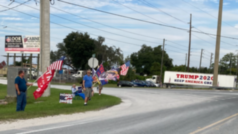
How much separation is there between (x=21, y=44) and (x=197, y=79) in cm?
3365

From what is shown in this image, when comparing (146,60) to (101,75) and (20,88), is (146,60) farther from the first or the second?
(20,88)

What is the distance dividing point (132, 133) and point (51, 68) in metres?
8.93

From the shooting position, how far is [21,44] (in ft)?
180

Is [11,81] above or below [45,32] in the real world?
below

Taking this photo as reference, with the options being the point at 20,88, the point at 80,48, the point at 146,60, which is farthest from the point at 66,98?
the point at 146,60

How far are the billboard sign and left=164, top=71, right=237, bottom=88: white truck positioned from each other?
25349 millimetres

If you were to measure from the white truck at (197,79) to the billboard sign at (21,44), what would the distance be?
25349mm

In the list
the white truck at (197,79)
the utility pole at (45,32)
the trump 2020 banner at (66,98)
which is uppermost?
the utility pole at (45,32)

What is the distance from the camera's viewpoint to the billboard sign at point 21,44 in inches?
2101

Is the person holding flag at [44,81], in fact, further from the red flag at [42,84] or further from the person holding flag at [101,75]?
the person holding flag at [101,75]

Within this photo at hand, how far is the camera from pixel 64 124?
389 inches

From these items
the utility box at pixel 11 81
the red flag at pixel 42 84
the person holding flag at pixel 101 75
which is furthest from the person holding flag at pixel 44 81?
the person holding flag at pixel 101 75

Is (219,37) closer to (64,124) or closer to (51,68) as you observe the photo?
(51,68)

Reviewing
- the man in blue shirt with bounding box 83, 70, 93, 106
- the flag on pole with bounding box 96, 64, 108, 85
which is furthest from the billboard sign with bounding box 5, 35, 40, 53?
the man in blue shirt with bounding box 83, 70, 93, 106
